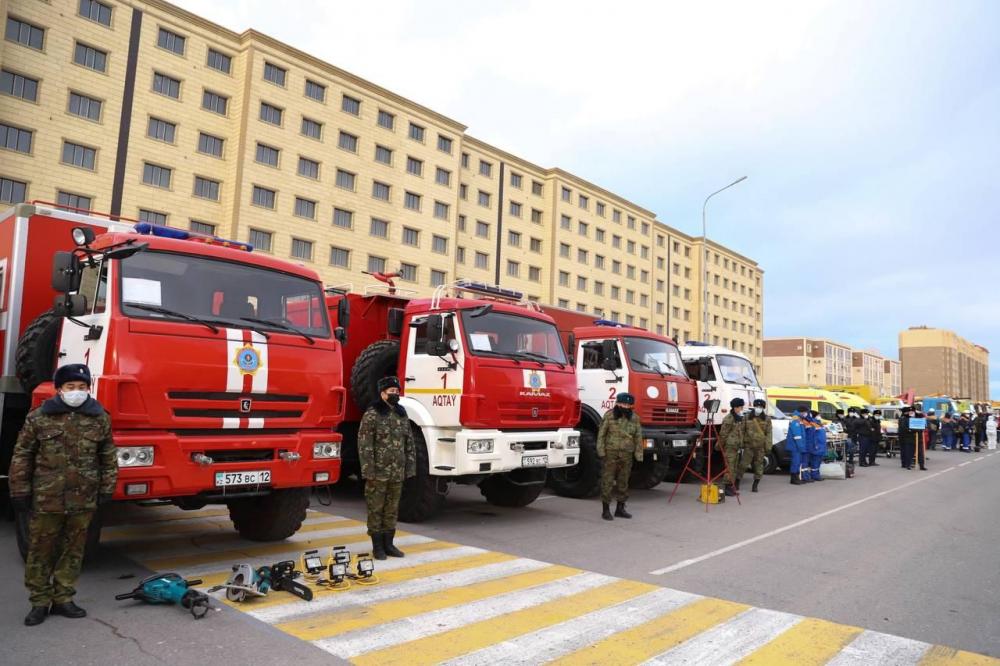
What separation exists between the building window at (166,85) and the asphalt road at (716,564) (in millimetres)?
32977

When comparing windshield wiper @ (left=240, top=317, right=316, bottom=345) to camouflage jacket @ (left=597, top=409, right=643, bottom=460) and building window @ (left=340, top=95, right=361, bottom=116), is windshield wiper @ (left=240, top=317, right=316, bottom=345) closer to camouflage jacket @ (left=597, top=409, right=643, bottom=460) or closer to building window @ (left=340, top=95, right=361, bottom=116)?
camouflage jacket @ (left=597, top=409, right=643, bottom=460)

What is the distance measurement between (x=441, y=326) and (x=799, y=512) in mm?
6871

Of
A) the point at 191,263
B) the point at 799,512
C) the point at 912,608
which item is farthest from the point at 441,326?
the point at 799,512

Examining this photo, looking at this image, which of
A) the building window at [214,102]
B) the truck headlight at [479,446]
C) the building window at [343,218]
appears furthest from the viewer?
the building window at [343,218]

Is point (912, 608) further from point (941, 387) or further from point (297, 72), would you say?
point (941, 387)

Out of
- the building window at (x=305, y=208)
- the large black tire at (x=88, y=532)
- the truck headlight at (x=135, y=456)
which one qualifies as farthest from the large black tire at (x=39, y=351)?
the building window at (x=305, y=208)

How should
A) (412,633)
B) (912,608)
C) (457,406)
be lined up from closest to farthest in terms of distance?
(412,633)
(912,608)
(457,406)

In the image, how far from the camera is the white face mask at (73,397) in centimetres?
457

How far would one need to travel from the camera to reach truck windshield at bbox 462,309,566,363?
27.6 ft

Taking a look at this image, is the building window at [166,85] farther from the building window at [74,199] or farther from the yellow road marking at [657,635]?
the yellow road marking at [657,635]

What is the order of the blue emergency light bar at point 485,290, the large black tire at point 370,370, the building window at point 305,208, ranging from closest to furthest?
the large black tire at point 370,370 → the blue emergency light bar at point 485,290 → the building window at point 305,208

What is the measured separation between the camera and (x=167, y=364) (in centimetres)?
532

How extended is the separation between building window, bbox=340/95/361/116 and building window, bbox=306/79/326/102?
1.33m

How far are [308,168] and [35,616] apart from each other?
39251 millimetres
